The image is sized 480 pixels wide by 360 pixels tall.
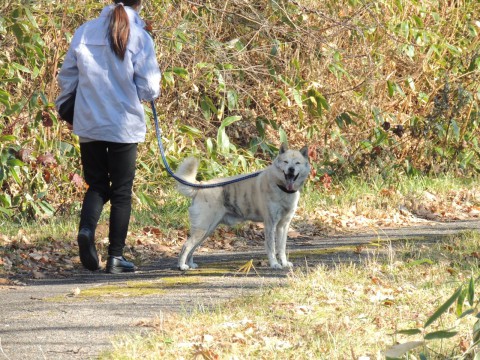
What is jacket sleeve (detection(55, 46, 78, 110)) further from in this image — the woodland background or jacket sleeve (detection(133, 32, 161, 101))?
the woodland background

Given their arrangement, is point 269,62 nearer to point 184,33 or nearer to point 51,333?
point 184,33

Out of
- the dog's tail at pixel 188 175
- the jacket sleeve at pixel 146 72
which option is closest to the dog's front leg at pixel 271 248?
the dog's tail at pixel 188 175

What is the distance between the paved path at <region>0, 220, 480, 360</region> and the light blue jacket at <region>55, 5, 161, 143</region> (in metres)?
1.16

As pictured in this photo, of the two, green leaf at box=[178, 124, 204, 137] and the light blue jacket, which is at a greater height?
the light blue jacket

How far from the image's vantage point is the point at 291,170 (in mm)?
8016

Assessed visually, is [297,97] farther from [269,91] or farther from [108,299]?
[108,299]

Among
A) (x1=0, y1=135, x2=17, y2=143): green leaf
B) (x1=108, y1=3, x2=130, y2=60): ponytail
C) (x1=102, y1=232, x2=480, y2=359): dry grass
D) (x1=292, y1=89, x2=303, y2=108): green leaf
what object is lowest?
(x1=102, y1=232, x2=480, y2=359): dry grass

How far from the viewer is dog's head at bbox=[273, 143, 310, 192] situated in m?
8.00

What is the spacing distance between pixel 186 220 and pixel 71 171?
1.89 meters

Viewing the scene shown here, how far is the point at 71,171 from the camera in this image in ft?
37.0

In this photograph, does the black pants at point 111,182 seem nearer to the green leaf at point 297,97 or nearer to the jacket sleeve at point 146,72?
the jacket sleeve at point 146,72

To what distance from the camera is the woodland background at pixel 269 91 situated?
10.8 metres

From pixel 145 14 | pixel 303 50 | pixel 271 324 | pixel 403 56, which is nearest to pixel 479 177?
pixel 403 56

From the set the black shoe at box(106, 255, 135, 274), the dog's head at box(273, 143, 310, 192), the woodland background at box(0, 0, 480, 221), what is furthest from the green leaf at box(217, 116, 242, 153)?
the black shoe at box(106, 255, 135, 274)
